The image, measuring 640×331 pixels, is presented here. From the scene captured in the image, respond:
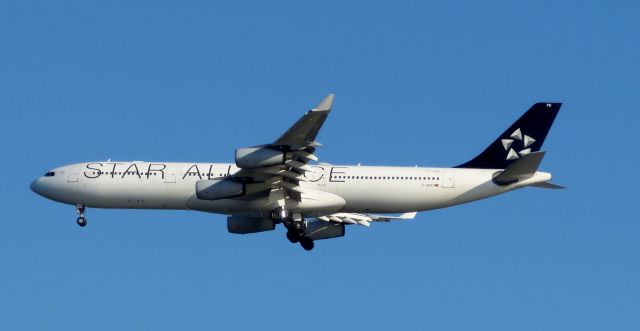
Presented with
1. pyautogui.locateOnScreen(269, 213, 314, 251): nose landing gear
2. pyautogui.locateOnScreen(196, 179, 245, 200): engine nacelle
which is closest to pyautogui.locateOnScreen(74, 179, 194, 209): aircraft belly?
pyautogui.locateOnScreen(196, 179, 245, 200): engine nacelle

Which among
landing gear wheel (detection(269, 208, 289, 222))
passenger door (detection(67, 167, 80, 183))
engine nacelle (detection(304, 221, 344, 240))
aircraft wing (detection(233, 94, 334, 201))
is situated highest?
passenger door (detection(67, 167, 80, 183))

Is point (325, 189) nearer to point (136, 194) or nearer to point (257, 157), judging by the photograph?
point (257, 157)

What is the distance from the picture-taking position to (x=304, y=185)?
A: 2803 inches

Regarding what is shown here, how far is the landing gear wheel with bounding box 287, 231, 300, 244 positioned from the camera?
2899 inches

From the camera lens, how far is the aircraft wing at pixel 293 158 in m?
60.7

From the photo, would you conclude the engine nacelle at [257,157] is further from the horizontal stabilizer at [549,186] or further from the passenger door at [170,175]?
the horizontal stabilizer at [549,186]

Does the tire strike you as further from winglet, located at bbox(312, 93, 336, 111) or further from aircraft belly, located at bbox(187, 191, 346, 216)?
winglet, located at bbox(312, 93, 336, 111)

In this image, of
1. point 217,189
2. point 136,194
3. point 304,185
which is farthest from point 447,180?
point 136,194

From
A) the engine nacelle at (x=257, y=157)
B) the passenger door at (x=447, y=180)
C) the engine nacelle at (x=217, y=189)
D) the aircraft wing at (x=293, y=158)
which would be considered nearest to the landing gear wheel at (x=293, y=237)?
the aircraft wing at (x=293, y=158)

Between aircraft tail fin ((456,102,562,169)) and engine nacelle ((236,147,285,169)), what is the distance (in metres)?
14.2

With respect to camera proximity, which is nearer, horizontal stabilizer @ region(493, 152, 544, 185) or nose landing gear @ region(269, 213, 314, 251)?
horizontal stabilizer @ region(493, 152, 544, 185)

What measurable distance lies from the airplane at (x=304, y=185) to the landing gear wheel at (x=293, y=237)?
6cm

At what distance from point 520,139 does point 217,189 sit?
18.8 m

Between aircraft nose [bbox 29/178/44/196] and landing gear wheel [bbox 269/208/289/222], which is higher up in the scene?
aircraft nose [bbox 29/178/44/196]
